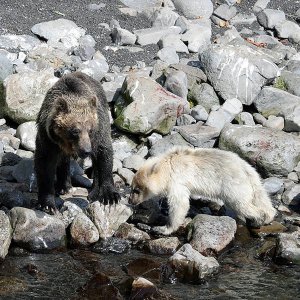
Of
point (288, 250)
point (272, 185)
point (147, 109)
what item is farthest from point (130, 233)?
point (147, 109)

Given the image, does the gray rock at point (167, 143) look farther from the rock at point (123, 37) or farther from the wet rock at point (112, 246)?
the rock at point (123, 37)

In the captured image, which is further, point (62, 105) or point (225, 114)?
point (225, 114)

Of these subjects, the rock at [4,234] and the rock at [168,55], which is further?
the rock at [168,55]

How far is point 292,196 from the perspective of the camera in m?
12.6

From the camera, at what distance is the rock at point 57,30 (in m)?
17.2

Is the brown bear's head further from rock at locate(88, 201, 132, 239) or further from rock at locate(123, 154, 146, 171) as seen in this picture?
rock at locate(123, 154, 146, 171)

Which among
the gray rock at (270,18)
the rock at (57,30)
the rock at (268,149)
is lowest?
the rock at (57,30)

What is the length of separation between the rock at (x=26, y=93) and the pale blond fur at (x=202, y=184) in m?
3.68

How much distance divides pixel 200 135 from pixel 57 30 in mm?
5071

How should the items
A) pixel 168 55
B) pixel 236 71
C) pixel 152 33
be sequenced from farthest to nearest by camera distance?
pixel 152 33
pixel 168 55
pixel 236 71

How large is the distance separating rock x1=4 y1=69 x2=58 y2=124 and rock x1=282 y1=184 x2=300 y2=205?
182 inches

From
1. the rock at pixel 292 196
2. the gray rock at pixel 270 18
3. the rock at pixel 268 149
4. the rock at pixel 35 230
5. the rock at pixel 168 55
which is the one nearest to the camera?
the rock at pixel 35 230

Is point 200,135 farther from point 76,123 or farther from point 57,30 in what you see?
point 57,30

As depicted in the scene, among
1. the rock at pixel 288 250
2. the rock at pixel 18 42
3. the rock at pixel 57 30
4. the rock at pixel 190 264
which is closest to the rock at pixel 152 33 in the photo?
the rock at pixel 57 30
